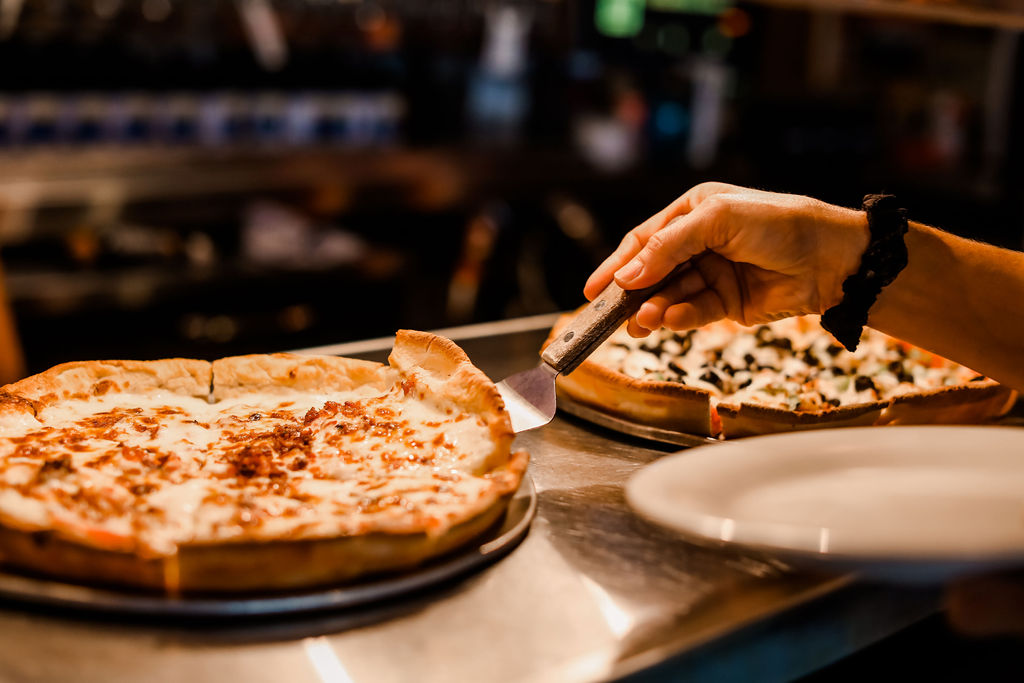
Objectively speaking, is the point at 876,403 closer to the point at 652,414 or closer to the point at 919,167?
the point at 652,414

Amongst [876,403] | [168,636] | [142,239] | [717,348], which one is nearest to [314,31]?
[142,239]

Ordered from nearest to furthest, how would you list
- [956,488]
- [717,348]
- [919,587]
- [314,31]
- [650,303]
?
[956,488], [919,587], [650,303], [717,348], [314,31]

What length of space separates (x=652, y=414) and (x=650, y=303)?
23cm

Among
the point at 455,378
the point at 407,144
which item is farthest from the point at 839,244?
the point at 407,144

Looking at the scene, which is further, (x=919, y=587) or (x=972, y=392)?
(x=972, y=392)

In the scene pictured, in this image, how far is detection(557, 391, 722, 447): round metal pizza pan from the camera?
179 centimetres

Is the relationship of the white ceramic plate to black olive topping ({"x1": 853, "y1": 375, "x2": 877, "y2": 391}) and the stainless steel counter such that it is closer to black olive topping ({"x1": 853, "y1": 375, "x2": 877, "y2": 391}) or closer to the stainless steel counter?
the stainless steel counter

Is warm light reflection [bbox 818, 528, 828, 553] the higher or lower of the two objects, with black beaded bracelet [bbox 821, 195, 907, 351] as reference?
lower

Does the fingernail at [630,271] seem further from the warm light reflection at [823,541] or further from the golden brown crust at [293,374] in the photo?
the warm light reflection at [823,541]

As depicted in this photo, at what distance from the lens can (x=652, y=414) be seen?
1856 millimetres

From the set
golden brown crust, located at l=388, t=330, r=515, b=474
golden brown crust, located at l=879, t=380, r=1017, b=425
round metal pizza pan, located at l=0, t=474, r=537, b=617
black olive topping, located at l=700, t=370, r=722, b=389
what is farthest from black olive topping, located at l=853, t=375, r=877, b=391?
round metal pizza pan, located at l=0, t=474, r=537, b=617

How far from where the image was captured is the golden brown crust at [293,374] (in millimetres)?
1809

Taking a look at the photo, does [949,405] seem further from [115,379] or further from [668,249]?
[115,379]

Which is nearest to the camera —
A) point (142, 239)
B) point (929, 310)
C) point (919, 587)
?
point (919, 587)
